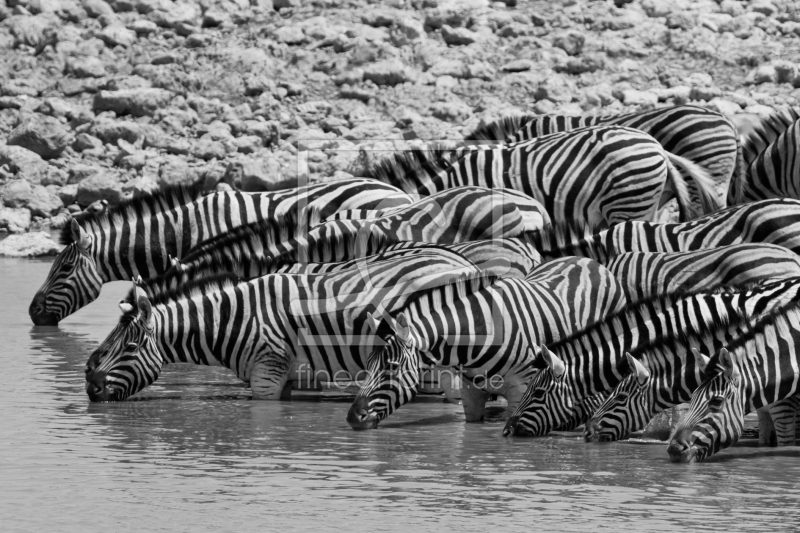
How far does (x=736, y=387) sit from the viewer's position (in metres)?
10.1

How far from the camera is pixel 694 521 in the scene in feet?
27.6

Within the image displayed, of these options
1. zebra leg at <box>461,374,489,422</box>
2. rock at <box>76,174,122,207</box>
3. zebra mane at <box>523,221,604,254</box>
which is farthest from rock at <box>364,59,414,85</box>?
zebra leg at <box>461,374,489,422</box>

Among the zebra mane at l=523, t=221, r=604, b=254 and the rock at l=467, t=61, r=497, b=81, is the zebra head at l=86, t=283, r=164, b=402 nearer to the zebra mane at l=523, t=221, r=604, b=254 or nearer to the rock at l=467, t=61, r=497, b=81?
the zebra mane at l=523, t=221, r=604, b=254

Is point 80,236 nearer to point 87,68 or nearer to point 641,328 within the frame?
point 641,328

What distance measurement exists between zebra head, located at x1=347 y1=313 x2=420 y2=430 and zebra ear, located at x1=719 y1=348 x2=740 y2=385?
2.46m

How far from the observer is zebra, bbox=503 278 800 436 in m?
11.1

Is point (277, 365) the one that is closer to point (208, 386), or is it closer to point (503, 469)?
point (208, 386)

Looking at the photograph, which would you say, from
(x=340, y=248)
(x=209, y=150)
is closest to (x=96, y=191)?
(x=209, y=150)

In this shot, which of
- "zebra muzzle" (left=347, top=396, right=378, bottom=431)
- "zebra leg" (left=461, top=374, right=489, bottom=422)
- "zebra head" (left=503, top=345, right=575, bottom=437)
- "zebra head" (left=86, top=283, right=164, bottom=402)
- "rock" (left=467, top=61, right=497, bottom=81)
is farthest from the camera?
"rock" (left=467, top=61, right=497, bottom=81)

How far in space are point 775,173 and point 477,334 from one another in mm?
7833

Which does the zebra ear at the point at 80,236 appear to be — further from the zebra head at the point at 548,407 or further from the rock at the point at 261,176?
the rock at the point at 261,176

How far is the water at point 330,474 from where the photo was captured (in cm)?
853

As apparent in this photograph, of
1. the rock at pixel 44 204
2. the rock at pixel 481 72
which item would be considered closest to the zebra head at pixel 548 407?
the rock at pixel 44 204

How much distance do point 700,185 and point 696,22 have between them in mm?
17702
